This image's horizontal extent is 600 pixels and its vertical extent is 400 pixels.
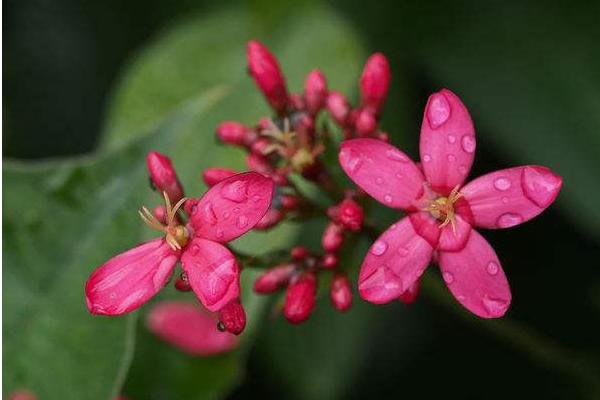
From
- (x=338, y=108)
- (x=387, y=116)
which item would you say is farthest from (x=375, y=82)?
(x=387, y=116)

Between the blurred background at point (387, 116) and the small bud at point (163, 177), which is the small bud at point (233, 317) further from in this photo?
the blurred background at point (387, 116)

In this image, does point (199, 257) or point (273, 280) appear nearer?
point (199, 257)

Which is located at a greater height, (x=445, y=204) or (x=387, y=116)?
(x=445, y=204)

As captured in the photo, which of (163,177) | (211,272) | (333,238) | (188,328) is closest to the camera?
(211,272)

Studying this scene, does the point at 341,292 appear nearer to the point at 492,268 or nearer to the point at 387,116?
the point at 492,268

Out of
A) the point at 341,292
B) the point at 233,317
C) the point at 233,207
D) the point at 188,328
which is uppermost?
the point at 233,207

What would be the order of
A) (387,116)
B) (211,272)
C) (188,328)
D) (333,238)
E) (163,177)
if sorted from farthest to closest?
(387,116) → (188,328) → (333,238) → (163,177) → (211,272)

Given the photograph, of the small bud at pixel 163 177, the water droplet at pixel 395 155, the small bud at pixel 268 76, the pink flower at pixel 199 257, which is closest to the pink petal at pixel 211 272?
the pink flower at pixel 199 257

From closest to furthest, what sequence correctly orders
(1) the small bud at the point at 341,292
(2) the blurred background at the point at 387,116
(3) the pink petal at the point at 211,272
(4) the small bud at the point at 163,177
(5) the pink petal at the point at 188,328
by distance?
(3) the pink petal at the point at 211,272
(4) the small bud at the point at 163,177
(1) the small bud at the point at 341,292
(5) the pink petal at the point at 188,328
(2) the blurred background at the point at 387,116

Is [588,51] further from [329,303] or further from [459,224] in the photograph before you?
[459,224]
